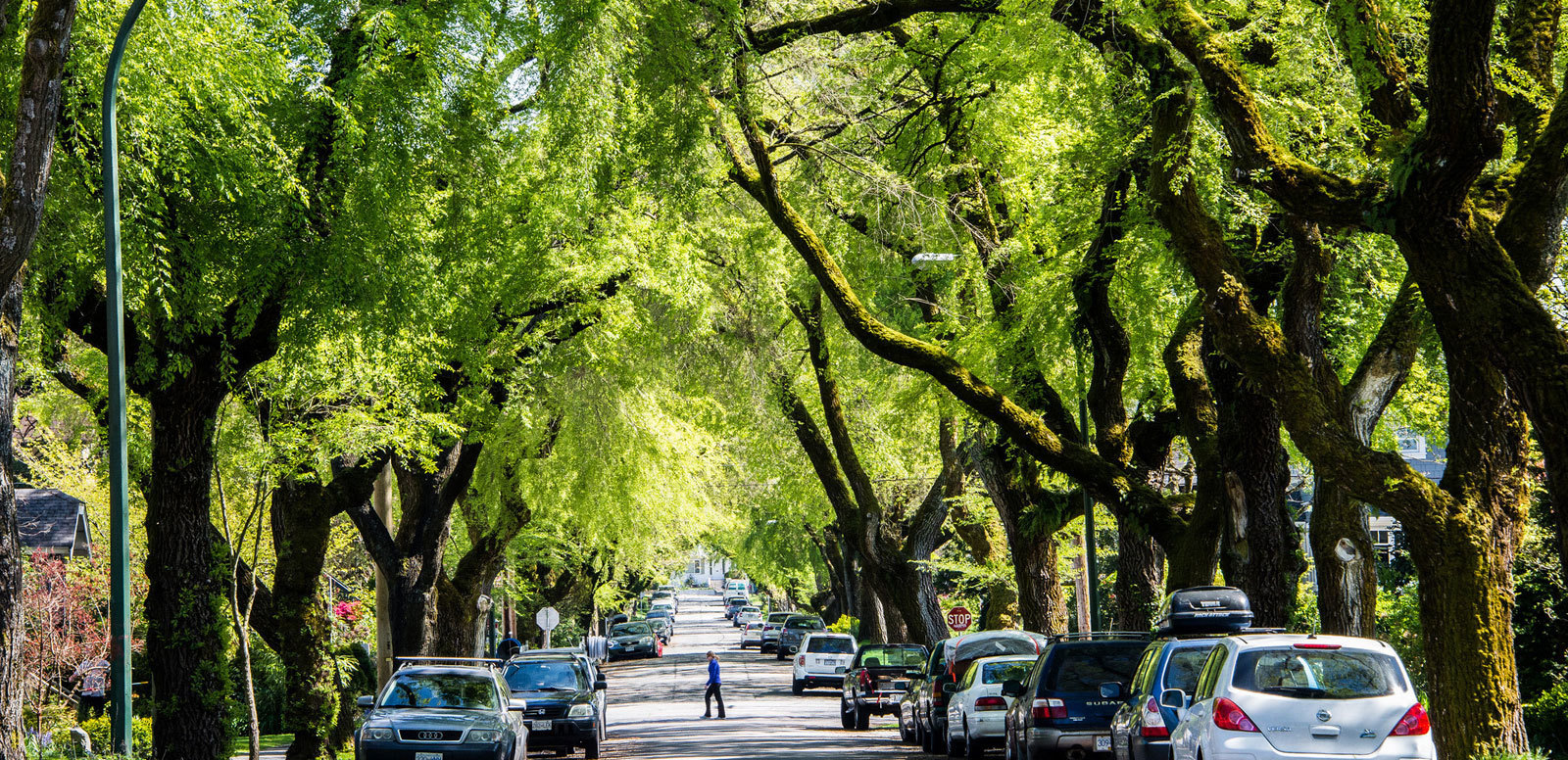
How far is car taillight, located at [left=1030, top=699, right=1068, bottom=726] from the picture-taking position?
15812 mm

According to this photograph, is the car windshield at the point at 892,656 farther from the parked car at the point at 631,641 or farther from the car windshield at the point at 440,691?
the parked car at the point at 631,641

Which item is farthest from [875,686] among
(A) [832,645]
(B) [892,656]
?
(A) [832,645]

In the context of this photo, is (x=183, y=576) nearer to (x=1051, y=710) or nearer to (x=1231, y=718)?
(x=1051, y=710)

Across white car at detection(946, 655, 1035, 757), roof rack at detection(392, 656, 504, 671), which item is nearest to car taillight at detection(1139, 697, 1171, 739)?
white car at detection(946, 655, 1035, 757)

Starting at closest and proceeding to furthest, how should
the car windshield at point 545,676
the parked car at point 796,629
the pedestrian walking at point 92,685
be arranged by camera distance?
the pedestrian walking at point 92,685
the car windshield at point 545,676
the parked car at point 796,629

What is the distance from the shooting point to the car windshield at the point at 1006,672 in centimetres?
1983

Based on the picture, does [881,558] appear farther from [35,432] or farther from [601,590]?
[601,590]

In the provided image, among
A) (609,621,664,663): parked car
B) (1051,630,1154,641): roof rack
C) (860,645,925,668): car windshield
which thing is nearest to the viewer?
(1051,630,1154,641): roof rack

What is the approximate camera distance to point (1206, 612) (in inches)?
589

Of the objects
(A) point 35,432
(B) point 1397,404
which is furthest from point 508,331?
(A) point 35,432

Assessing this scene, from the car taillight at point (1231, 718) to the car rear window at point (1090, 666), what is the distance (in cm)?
482

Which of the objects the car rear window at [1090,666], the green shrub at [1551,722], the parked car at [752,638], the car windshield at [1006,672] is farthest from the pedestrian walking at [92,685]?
the parked car at [752,638]

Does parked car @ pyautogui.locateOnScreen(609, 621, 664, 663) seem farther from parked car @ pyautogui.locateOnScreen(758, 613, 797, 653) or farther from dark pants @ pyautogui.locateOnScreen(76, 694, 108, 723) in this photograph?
dark pants @ pyautogui.locateOnScreen(76, 694, 108, 723)

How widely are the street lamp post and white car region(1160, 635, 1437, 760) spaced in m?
9.05
